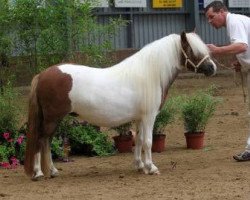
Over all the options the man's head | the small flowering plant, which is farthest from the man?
the small flowering plant

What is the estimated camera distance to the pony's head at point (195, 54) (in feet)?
24.4

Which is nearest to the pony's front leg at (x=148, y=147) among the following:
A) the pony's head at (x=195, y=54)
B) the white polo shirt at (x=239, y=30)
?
the pony's head at (x=195, y=54)

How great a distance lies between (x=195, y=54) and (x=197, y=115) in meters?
1.90

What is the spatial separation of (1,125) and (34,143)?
150 centimetres

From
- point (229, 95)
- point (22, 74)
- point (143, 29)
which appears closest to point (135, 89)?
point (22, 74)

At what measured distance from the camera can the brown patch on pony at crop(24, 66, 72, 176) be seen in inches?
281

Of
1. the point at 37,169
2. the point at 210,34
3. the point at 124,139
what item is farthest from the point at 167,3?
the point at 37,169

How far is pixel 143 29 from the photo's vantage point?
20.0 meters

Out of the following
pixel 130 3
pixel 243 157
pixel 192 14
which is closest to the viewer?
pixel 243 157

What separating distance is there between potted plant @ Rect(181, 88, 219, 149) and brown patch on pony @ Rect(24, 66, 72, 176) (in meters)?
2.54

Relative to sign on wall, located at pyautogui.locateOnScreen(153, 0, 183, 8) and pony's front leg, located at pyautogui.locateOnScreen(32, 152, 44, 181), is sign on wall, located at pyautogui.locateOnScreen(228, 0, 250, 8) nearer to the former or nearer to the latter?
sign on wall, located at pyautogui.locateOnScreen(153, 0, 183, 8)

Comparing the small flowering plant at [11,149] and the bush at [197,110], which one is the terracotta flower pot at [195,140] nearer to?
the bush at [197,110]

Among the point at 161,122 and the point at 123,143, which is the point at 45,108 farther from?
the point at 161,122

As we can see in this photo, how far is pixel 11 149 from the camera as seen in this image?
8.45 m
